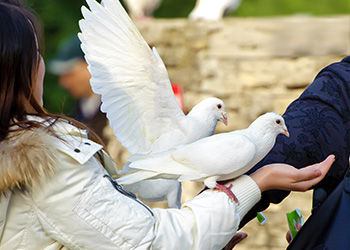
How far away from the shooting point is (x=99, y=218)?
110 centimetres

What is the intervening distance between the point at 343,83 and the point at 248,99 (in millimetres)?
2076

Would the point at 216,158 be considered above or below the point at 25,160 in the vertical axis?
below

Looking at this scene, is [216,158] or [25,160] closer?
[25,160]

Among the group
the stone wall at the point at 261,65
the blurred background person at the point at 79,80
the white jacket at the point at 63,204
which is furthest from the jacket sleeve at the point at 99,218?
the blurred background person at the point at 79,80

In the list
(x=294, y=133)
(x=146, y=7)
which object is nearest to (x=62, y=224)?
(x=294, y=133)

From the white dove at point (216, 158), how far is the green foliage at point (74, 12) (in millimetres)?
4567

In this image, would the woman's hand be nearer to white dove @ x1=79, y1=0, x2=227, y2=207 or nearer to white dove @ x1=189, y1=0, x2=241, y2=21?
white dove @ x1=79, y1=0, x2=227, y2=207

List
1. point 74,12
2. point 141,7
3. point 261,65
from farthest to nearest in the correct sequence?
point 74,12
point 141,7
point 261,65

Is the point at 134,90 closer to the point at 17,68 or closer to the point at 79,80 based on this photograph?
the point at 17,68

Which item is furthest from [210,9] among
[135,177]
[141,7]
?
[135,177]

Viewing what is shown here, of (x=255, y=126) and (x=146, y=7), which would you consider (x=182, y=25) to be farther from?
(x=255, y=126)

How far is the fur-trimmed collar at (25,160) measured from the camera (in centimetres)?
107

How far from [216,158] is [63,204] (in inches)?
16.4

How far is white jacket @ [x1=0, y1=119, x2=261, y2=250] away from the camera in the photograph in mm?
1085
